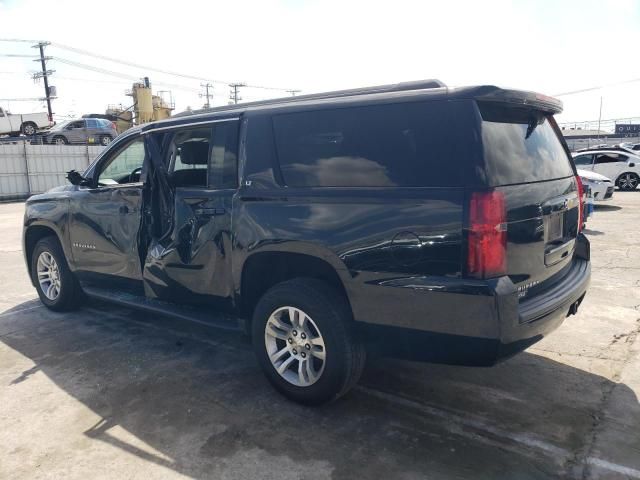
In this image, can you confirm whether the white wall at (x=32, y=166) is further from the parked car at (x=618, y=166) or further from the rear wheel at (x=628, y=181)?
the rear wheel at (x=628, y=181)

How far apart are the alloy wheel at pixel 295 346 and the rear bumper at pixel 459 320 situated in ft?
1.28

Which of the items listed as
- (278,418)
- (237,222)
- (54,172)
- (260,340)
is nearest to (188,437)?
(278,418)

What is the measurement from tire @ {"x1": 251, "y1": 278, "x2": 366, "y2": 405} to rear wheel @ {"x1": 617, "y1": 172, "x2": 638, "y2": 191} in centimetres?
→ 1867

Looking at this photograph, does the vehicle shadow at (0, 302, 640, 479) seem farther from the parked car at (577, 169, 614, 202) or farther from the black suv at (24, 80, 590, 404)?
the parked car at (577, 169, 614, 202)

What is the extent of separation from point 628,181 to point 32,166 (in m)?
24.5

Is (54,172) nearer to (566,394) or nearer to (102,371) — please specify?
(102,371)

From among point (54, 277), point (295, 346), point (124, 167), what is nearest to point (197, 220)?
point (295, 346)

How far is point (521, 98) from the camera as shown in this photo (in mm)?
3010

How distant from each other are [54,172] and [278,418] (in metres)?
24.3

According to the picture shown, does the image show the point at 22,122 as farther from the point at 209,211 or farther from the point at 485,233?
the point at 485,233

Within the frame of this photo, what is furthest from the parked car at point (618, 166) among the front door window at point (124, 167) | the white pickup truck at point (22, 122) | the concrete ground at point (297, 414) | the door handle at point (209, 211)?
the white pickup truck at point (22, 122)

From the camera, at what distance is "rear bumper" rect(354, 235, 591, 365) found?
8.77 ft

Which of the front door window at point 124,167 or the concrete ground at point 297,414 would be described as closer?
the concrete ground at point 297,414

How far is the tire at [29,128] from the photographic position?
3145 centimetres
